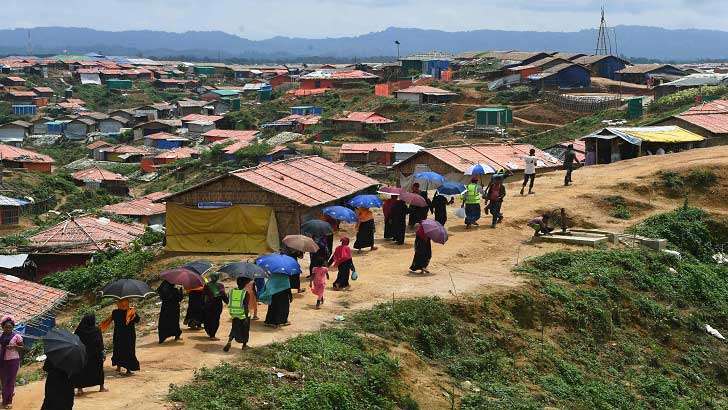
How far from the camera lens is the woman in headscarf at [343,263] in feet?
51.0

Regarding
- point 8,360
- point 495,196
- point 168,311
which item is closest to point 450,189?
point 495,196

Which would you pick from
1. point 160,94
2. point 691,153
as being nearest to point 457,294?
point 691,153

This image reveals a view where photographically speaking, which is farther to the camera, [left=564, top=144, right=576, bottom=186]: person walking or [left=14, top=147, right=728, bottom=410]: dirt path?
[left=564, top=144, right=576, bottom=186]: person walking

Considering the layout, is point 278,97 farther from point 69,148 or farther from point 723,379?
point 723,379

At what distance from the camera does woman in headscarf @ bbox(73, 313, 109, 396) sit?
10570mm

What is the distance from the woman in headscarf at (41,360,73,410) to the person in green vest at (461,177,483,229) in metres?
12.7

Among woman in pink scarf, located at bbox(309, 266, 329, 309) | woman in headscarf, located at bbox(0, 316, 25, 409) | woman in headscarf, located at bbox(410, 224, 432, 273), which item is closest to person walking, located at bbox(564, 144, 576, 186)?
woman in headscarf, located at bbox(410, 224, 432, 273)

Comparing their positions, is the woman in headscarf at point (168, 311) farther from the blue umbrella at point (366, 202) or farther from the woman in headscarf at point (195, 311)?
the blue umbrella at point (366, 202)

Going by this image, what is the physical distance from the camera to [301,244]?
49.0 feet

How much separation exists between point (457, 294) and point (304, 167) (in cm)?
874

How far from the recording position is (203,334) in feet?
43.9

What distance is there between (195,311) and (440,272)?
5.35 meters

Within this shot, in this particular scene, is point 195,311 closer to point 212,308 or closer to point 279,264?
point 212,308

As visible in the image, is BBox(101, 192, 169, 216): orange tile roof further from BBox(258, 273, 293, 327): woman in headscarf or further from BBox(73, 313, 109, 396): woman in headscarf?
BBox(73, 313, 109, 396): woman in headscarf
